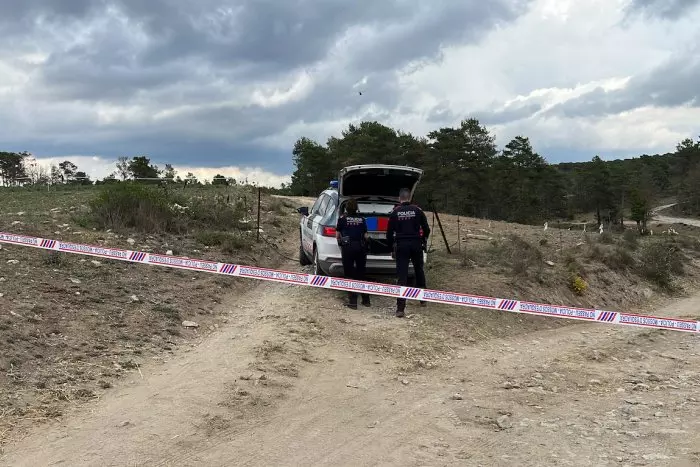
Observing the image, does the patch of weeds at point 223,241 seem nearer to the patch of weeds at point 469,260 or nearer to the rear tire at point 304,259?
the rear tire at point 304,259

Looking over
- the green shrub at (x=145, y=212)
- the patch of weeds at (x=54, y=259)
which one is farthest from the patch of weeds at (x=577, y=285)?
the patch of weeds at (x=54, y=259)

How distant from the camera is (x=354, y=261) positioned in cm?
847

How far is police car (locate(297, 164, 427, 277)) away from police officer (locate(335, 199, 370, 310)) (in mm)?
→ 288

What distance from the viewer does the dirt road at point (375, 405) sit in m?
4.19

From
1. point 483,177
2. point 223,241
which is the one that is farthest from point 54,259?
point 483,177

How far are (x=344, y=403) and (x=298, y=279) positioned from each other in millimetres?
3318

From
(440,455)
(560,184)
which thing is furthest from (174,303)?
(560,184)

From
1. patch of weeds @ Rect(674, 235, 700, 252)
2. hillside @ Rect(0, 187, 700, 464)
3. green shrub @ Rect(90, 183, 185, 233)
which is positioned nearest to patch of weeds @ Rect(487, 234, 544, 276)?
hillside @ Rect(0, 187, 700, 464)

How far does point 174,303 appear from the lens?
7992mm

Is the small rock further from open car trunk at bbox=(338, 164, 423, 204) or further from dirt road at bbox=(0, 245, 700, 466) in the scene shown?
open car trunk at bbox=(338, 164, 423, 204)

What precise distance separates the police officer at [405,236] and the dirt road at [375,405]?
0.82m

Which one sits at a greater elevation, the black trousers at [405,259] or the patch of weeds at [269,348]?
the black trousers at [405,259]

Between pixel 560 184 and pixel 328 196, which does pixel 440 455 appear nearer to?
pixel 328 196

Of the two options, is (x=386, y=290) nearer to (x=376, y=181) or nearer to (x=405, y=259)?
(x=405, y=259)
